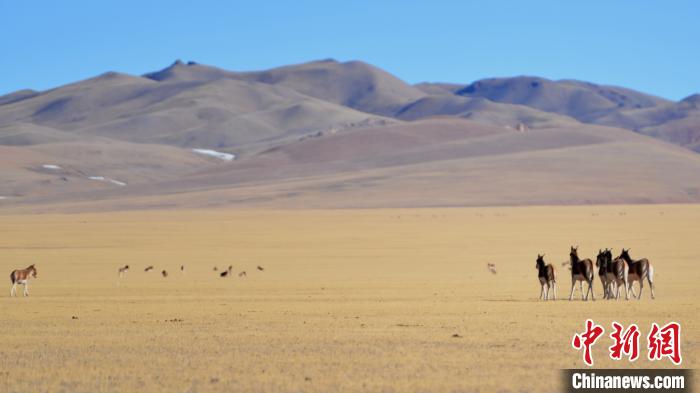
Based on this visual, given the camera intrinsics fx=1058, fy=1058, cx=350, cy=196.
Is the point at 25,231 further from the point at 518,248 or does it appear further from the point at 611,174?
the point at 611,174

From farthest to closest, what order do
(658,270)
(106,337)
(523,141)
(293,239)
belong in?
(523,141), (293,239), (658,270), (106,337)

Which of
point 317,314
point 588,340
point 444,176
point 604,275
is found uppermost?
point 444,176

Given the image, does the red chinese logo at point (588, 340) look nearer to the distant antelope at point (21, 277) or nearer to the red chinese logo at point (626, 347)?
the red chinese logo at point (626, 347)

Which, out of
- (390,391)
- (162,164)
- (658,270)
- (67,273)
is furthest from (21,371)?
(162,164)

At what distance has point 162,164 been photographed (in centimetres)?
18662

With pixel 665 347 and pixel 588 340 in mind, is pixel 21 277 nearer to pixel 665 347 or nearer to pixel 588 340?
pixel 588 340

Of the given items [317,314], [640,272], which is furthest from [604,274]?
[317,314]

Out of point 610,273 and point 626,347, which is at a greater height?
point 610,273

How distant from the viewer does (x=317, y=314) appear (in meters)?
22.1

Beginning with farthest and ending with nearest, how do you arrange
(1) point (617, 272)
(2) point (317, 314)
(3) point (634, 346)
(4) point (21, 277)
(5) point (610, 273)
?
1. (4) point (21, 277)
2. (5) point (610, 273)
3. (1) point (617, 272)
4. (2) point (317, 314)
5. (3) point (634, 346)

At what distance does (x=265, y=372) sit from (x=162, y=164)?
175174 millimetres

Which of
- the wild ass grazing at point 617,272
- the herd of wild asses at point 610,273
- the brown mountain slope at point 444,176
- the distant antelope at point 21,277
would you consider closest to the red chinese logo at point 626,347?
the herd of wild asses at point 610,273

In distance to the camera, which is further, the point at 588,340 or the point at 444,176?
the point at 444,176

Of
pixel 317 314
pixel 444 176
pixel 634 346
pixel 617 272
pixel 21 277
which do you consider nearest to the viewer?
pixel 634 346
